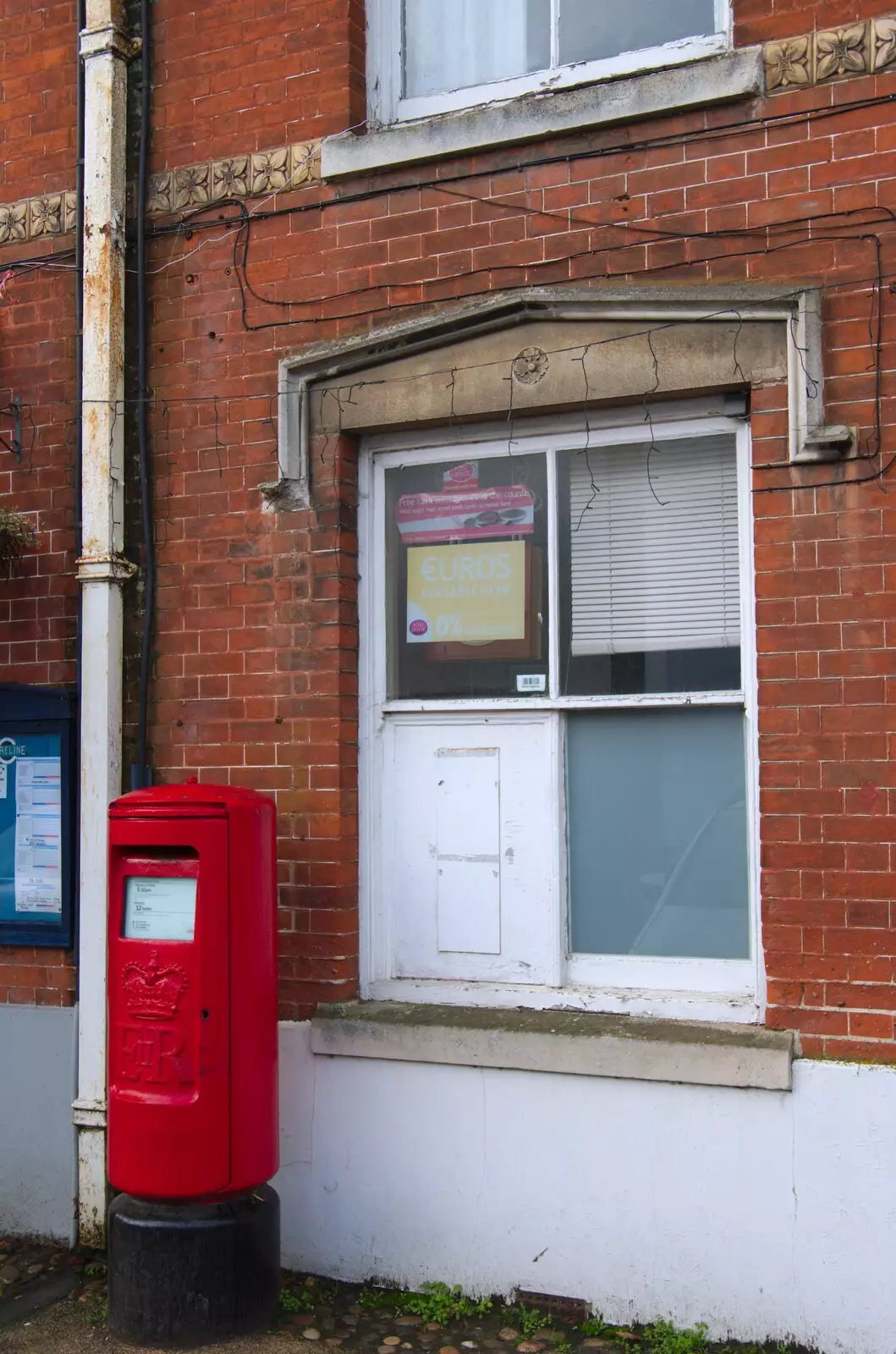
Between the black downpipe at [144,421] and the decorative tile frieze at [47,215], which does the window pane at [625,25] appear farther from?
the decorative tile frieze at [47,215]

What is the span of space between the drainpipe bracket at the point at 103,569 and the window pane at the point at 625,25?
2.62m

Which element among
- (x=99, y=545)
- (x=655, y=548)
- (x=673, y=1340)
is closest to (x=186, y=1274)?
(x=673, y=1340)

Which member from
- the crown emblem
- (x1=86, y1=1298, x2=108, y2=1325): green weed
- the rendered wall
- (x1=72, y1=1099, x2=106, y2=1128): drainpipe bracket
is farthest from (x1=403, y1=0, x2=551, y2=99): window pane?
(x1=86, y1=1298, x2=108, y2=1325): green weed

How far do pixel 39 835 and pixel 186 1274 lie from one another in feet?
6.58

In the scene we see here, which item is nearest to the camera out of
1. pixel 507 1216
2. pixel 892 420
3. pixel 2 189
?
pixel 892 420

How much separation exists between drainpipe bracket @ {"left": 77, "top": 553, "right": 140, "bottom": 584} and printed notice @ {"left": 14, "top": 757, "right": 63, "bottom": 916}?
79 centimetres

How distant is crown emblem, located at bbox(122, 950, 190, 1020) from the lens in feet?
13.2

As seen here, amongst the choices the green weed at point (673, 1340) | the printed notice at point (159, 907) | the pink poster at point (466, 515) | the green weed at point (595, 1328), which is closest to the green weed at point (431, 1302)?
the green weed at point (595, 1328)

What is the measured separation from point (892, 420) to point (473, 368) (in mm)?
1506

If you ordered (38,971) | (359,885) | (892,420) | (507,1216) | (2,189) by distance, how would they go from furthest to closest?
(2,189), (38,971), (359,885), (507,1216), (892,420)

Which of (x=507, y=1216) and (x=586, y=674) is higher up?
(x=586, y=674)

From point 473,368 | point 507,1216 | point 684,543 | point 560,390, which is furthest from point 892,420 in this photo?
point 507,1216

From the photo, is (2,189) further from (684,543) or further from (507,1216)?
(507,1216)

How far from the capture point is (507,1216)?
4391 mm
